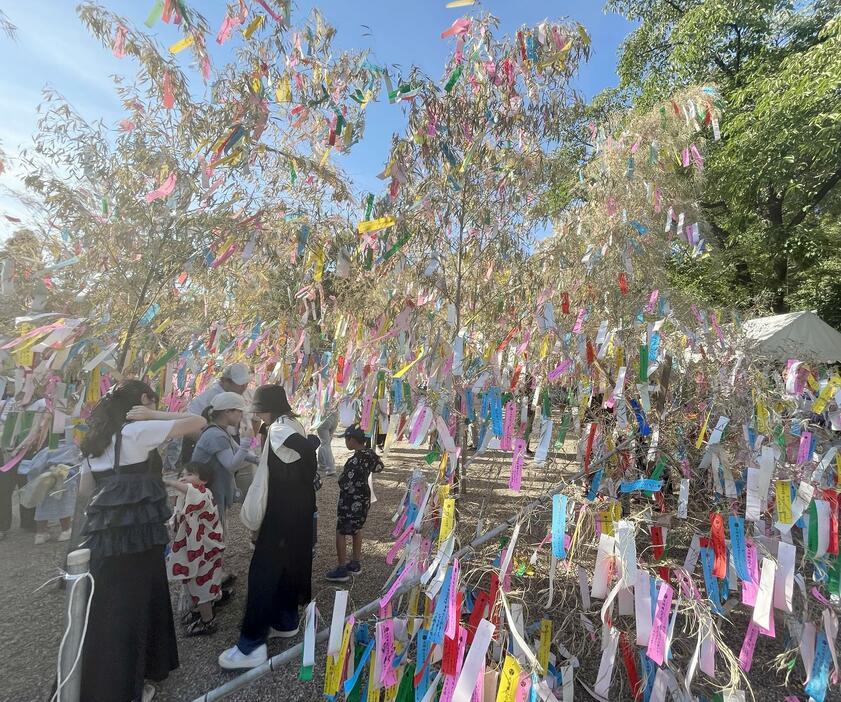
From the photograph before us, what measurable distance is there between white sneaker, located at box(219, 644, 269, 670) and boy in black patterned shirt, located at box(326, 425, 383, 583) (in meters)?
1.05

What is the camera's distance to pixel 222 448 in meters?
3.06

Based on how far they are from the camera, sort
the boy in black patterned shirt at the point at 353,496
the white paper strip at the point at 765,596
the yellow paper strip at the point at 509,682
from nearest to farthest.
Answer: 1. the yellow paper strip at the point at 509,682
2. the white paper strip at the point at 765,596
3. the boy in black patterned shirt at the point at 353,496

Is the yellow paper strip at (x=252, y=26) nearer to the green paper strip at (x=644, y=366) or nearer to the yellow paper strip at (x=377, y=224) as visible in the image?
the yellow paper strip at (x=377, y=224)

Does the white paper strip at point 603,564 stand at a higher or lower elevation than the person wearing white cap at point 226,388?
lower

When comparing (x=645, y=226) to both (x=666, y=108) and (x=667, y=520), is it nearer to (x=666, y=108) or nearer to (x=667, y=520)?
(x=666, y=108)

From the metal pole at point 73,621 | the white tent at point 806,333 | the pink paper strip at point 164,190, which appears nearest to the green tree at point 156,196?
the pink paper strip at point 164,190

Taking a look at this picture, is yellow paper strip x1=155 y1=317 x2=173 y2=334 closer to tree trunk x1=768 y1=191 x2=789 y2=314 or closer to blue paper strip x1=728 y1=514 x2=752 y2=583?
blue paper strip x1=728 y1=514 x2=752 y2=583

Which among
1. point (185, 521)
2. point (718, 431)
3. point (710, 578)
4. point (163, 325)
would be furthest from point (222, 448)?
point (718, 431)

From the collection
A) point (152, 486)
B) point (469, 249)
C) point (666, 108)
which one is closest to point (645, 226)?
point (666, 108)

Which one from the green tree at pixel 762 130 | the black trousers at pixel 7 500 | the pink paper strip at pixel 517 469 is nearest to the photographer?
the pink paper strip at pixel 517 469

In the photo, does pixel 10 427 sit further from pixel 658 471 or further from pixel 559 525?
pixel 658 471

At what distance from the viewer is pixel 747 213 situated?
9094 millimetres

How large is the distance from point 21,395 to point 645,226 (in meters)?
6.54

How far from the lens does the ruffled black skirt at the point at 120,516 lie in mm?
1976
